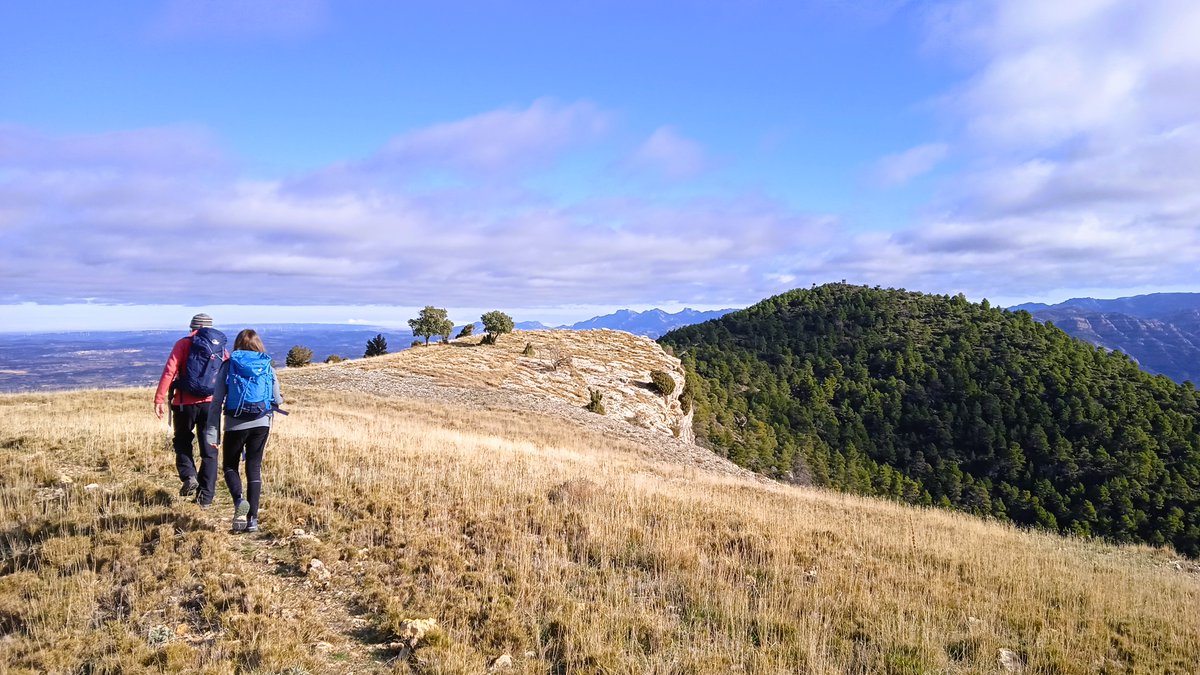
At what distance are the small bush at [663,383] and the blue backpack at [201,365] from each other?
118 ft

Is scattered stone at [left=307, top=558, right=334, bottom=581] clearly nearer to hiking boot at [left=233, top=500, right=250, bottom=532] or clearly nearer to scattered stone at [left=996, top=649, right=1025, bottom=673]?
hiking boot at [left=233, top=500, right=250, bottom=532]

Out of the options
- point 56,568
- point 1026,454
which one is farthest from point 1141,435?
point 56,568

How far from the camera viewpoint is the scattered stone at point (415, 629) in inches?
194

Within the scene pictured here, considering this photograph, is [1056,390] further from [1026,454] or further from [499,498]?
[499,498]

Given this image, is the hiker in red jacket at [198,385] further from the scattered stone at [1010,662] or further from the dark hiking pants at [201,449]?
the scattered stone at [1010,662]

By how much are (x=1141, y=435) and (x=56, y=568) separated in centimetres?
9525

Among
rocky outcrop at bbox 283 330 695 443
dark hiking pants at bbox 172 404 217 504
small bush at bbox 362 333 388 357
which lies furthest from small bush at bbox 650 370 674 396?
dark hiking pants at bbox 172 404 217 504

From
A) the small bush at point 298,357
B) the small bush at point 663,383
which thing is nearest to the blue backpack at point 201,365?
the small bush at point 663,383

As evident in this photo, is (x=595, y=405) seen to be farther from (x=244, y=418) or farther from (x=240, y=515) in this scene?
(x=244, y=418)

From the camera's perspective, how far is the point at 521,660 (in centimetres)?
477

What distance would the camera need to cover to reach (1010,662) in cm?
541

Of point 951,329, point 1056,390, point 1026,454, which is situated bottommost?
point 1026,454

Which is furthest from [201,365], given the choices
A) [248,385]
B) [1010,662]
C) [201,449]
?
[1010,662]

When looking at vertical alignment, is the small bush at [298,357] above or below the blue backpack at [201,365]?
below
